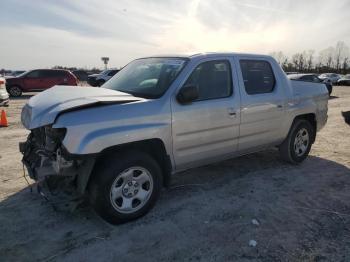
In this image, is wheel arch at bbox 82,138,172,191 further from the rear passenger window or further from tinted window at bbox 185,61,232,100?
the rear passenger window

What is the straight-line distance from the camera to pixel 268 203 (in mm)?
4586

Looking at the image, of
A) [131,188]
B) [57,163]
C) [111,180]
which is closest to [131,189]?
[131,188]

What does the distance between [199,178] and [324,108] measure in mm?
3008

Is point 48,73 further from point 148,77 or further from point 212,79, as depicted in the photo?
point 212,79

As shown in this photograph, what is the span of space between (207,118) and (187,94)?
21.5 inches

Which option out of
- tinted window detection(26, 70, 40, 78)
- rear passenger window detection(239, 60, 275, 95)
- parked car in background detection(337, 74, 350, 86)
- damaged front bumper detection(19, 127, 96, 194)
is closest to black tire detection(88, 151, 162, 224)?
damaged front bumper detection(19, 127, 96, 194)

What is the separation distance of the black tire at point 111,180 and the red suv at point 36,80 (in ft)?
61.0

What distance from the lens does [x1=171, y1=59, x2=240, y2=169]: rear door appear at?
432 cm

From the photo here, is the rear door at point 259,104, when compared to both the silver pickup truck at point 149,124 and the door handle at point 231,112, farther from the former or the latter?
the door handle at point 231,112

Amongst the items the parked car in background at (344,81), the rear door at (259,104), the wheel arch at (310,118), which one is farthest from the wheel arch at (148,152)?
the parked car in background at (344,81)

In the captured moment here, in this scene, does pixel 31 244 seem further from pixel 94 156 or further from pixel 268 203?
pixel 268 203

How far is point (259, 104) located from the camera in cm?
527

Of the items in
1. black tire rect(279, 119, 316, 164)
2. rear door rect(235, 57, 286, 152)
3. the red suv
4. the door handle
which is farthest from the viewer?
the red suv

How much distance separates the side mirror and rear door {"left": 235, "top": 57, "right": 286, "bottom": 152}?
3.54 ft
